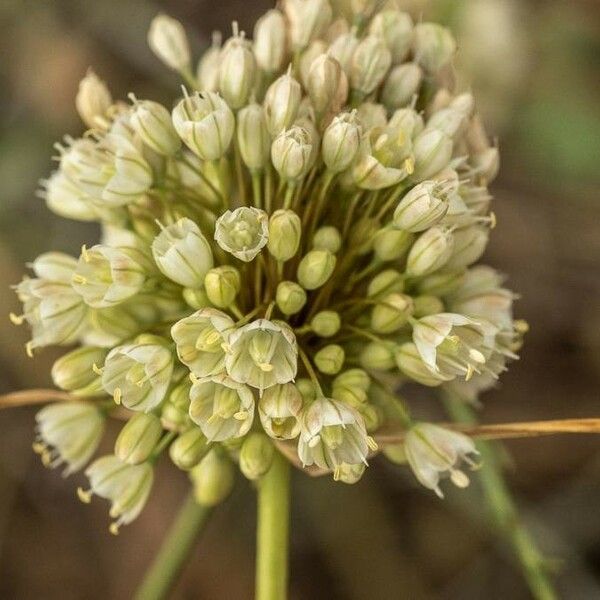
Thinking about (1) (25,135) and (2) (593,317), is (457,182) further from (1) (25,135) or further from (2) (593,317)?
Result: (1) (25,135)

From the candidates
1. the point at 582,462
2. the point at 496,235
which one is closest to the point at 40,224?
the point at 496,235

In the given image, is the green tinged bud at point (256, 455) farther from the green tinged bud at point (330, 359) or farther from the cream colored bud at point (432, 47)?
the cream colored bud at point (432, 47)

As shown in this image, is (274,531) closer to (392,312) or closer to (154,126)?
(392,312)

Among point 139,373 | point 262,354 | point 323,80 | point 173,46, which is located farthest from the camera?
point 173,46

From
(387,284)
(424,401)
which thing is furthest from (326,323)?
(424,401)

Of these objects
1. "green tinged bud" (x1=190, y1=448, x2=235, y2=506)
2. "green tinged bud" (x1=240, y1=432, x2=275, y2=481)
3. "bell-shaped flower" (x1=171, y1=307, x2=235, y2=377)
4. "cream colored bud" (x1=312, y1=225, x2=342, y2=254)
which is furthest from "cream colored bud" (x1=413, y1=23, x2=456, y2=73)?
"green tinged bud" (x1=190, y1=448, x2=235, y2=506)
